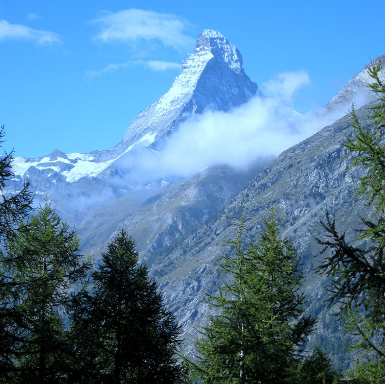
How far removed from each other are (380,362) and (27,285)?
442 inches

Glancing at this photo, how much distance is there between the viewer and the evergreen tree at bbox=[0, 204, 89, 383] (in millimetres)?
15570

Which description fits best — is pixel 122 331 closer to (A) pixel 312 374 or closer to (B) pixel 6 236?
(B) pixel 6 236

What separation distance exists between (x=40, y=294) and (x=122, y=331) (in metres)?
4.03

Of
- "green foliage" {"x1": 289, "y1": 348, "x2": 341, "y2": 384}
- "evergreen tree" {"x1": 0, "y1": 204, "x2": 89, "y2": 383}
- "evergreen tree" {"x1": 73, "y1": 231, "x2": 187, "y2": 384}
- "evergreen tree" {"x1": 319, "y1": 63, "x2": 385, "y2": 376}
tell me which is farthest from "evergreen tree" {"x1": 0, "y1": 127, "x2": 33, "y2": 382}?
"evergreen tree" {"x1": 319, "y1": 63, "x2": 385, "y2": 376}

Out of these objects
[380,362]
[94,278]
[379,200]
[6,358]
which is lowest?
[380,362]

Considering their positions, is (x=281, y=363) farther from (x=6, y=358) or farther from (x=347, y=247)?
(x=6, y=358)

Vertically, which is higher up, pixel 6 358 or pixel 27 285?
pixel 27 285

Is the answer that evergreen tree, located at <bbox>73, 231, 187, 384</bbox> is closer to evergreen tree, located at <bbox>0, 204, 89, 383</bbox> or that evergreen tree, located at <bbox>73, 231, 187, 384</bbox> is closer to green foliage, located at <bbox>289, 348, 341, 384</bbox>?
evergreen tree, located at <bbox>0, 204, 89, 383</bbox>

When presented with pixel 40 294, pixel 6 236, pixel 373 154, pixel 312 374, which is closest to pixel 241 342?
pixel 312 374

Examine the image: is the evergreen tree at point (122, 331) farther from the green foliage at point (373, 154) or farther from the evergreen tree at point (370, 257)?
the green foliage at point (373, 154)

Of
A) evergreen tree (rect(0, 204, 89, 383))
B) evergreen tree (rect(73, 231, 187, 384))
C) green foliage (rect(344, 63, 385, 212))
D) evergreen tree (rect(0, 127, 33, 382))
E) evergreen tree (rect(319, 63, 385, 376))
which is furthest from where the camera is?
evergreen tree (rect(73, 231, 187, 384))

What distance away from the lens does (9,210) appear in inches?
605

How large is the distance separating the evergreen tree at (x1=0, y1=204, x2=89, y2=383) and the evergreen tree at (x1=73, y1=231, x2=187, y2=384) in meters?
1.03

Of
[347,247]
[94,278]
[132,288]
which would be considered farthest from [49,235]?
[347,247]
